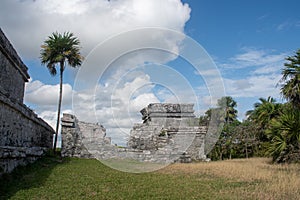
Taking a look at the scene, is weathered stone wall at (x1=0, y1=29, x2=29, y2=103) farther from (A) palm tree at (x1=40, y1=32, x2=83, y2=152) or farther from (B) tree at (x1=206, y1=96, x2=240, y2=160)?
(B) tree at (x1=206, y1=96, x2=240, y2=160)

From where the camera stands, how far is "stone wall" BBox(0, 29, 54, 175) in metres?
7.79

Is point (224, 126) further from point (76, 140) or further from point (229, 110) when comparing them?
point (76, 140)

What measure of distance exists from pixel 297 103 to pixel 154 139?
770cm

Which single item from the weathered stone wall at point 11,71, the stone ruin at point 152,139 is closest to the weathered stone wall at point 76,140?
the stone ruin at point 152,139

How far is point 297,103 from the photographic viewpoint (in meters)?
12.2

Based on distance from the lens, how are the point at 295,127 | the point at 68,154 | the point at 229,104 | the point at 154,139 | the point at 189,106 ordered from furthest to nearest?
the point at 229,104
the point at 189,106
the point at 154,139
the point at 68,154
the point at 295,127

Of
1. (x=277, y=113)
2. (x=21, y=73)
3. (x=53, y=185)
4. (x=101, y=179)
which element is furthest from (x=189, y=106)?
(x=53, y=185)

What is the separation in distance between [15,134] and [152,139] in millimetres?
8756

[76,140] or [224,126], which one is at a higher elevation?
[224,126]

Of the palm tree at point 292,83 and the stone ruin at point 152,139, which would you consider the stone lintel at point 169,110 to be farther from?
the palm tree at point 292,83

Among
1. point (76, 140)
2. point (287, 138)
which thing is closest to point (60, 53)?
point (76, 140)

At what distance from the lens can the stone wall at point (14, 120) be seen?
7.79 metres

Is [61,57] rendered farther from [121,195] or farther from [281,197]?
[281,197]

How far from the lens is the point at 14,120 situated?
915cm
